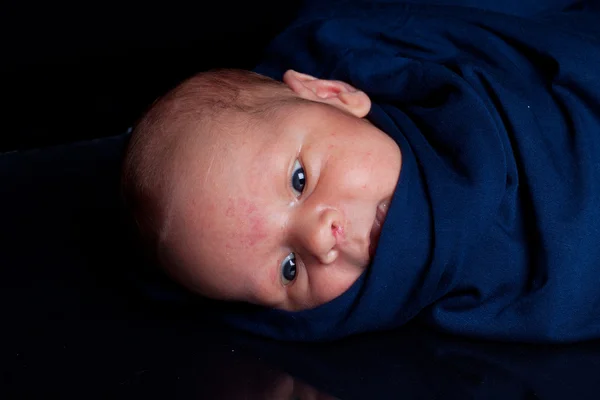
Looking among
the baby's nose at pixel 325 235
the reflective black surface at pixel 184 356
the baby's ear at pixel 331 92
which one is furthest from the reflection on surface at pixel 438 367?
the baby's ear at pixel 331 92

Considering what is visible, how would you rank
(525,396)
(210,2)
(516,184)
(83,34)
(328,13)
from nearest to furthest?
1. (525,396)
2. (516,184)
3. (328,13)
4. (83,34)
5. (210,2)

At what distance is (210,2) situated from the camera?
166cm

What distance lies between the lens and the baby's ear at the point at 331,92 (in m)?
1.03

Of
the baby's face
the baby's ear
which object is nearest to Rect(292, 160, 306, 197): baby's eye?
the baby's face

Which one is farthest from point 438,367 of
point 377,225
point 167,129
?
point 167,129

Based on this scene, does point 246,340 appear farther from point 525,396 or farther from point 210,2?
point 210,2

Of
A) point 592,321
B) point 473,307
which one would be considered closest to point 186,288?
point 473,307

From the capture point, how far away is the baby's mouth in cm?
94

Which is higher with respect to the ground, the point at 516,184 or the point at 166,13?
the point at 516,184

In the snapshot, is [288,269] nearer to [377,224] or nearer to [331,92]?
[377,224]

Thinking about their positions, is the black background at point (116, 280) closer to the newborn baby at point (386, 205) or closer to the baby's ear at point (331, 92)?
the newborn baby at point (386, 205)

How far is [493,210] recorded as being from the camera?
0.92 meters

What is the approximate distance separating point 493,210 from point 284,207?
210 millimetres

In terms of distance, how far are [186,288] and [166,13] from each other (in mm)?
764
